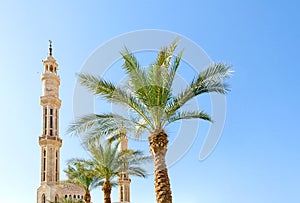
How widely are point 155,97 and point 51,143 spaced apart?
113 feet

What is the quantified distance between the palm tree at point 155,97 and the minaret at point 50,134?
1250 inches

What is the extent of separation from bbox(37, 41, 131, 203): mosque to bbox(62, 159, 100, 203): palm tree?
16.8 m

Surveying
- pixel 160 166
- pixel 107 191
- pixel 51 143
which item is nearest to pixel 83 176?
pixel 107 191

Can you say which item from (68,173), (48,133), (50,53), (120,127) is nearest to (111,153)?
(68,173)

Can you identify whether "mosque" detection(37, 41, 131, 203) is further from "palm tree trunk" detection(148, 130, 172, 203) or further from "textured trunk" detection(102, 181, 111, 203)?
"palm tree trunk" detection(148, 130, 172, 203)

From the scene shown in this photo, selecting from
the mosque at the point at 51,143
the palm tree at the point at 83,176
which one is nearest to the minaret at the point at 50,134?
the mosque at the point at 51,143

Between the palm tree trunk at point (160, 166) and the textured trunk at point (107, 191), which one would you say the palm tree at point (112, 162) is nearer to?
the textured trunk at point (107, 191)

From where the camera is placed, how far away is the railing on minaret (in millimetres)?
47156

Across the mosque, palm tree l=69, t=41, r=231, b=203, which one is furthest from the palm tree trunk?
the mosque

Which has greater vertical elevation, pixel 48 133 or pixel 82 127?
pixel 48 133

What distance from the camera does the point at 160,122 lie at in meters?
15.5

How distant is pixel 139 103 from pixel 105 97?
1247 millimetres

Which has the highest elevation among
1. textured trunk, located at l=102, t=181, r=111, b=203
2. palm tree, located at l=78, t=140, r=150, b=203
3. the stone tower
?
the stone tower

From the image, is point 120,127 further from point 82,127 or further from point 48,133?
point 48,133
